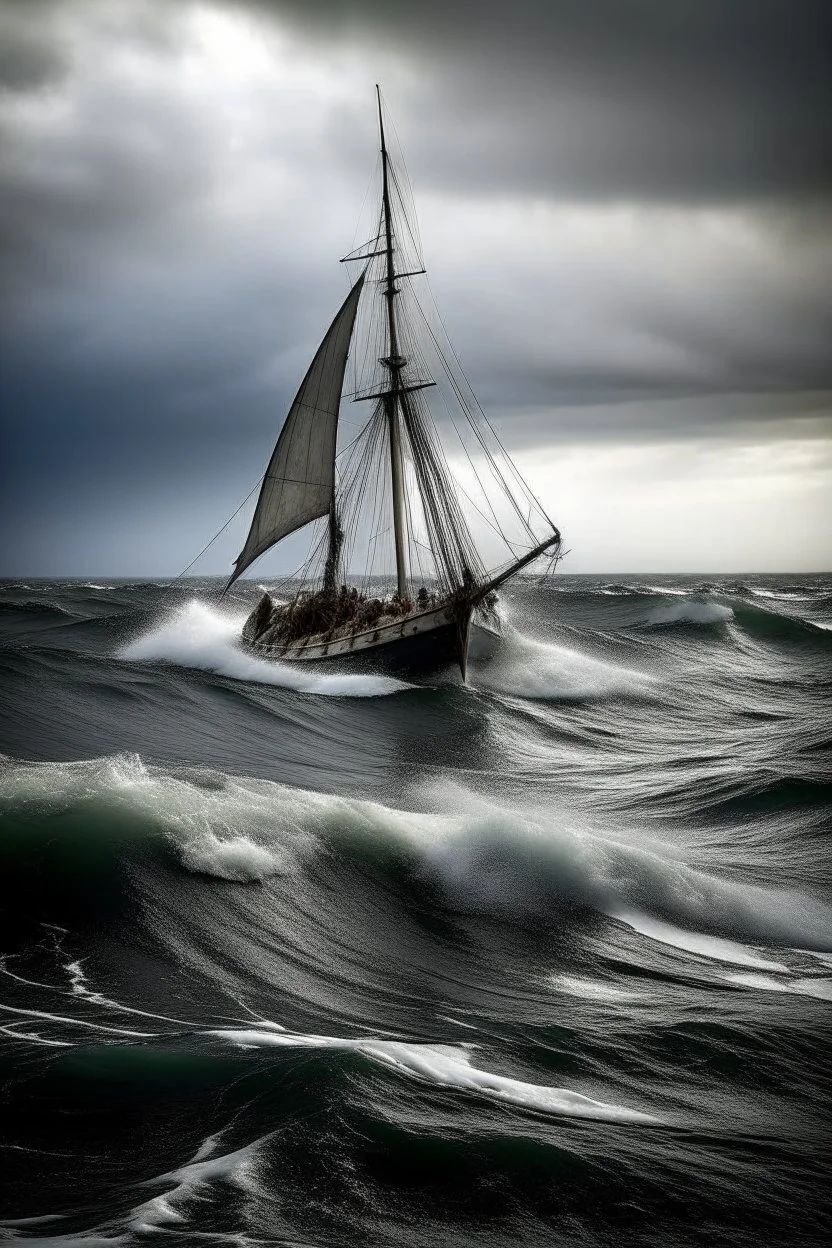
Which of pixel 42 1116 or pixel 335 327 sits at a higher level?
pixel 335 327

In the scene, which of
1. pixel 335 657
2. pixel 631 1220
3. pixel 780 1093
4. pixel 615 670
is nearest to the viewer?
pixel 631 1220

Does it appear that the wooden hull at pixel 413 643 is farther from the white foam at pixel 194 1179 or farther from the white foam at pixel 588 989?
the white foam at pixel 194 1179

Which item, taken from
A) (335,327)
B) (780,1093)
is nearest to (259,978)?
(780,1093)

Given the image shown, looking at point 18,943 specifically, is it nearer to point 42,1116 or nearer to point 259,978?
point 259,978

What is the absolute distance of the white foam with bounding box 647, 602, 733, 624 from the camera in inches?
2047

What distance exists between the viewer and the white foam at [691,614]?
171 feet

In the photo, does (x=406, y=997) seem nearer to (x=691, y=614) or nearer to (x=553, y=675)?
(x=553, y=675)

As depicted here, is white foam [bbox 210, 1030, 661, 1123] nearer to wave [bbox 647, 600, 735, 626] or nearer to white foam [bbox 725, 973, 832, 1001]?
white foam [bbox 725, 973, 832, 1001]

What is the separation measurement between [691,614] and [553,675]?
26.6 m

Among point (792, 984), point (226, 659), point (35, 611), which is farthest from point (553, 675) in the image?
point (35, 611)

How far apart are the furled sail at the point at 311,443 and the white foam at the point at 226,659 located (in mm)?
3080

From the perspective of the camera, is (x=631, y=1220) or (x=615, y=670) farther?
(x=615, y=670)

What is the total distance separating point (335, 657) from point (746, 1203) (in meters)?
26.4

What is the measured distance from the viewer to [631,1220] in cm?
465
